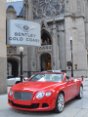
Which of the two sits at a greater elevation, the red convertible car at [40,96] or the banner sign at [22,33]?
the banner sign at [22,33]

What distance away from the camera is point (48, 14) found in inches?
1879

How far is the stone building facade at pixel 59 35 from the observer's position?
44375 millimetres

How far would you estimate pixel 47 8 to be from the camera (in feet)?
157

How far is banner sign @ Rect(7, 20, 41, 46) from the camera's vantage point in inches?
669

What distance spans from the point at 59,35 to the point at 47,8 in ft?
19.1

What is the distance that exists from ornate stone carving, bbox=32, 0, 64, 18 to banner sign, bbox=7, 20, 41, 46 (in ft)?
82.5

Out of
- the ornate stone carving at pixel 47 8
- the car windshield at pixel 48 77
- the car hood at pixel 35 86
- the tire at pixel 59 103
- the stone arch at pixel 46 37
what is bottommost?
the tire at pixel 59 103

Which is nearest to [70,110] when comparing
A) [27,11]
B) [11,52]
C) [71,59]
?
[71,59]

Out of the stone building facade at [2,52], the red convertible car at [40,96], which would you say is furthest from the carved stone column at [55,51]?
the red convertible car at [40,96]

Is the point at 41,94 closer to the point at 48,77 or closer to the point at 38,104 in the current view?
the point at 38,104

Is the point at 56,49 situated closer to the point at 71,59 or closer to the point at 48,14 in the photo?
the point at 71,59

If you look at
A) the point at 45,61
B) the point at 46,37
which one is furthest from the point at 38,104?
the point at 45,61

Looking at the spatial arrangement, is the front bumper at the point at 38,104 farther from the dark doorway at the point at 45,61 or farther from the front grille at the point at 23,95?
the dark doorway at the point at 45,61

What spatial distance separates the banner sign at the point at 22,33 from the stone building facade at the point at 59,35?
21.0 meters
